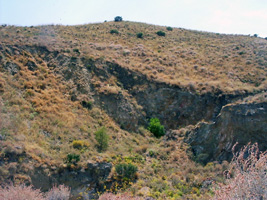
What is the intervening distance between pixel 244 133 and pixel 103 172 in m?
10.1

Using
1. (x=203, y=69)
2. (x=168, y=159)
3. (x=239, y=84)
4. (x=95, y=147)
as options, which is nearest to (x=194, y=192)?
(x=168, y=159)

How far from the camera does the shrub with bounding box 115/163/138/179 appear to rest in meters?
15.3

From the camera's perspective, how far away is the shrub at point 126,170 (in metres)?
15.3

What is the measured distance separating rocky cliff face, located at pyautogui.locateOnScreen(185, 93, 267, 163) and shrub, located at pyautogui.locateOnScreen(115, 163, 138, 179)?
5266 millimetres

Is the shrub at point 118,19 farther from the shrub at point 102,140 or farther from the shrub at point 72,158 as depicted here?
the shrub at point 72,158

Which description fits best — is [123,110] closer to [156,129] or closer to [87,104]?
[87,104]

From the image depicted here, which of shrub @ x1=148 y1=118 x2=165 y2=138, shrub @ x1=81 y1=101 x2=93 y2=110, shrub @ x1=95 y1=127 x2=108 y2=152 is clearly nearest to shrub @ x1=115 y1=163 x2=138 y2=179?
shrub @ x1=95 y1=127 x2=108 y2=152

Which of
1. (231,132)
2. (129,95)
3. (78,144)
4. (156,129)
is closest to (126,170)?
(78,144)

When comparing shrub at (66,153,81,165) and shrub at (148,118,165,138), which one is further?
shrub at (148,118,165,138)

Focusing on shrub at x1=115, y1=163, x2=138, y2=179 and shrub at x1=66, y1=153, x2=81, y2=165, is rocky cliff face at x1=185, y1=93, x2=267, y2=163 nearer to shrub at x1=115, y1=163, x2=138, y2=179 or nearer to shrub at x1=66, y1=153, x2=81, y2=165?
shrub at x1=115, y1=163, x2=138, y2=179

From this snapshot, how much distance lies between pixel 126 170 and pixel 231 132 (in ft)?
26.5

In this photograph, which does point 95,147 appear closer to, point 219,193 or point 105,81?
point 105,81

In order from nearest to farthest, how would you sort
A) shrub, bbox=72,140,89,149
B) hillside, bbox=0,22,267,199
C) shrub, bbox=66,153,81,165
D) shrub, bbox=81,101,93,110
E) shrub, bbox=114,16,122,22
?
1. hillside, bbox=0,22,267,199
2. shrub, bbox=66,153,81,165
3. shrub, bbox=72,140,89,149
4. shrub, bbox=81,101,93,110
5. shrub, bbox=114,16,122,22

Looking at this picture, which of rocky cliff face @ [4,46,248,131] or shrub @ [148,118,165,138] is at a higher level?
rocky cliff face @ [4,46,248,131]
